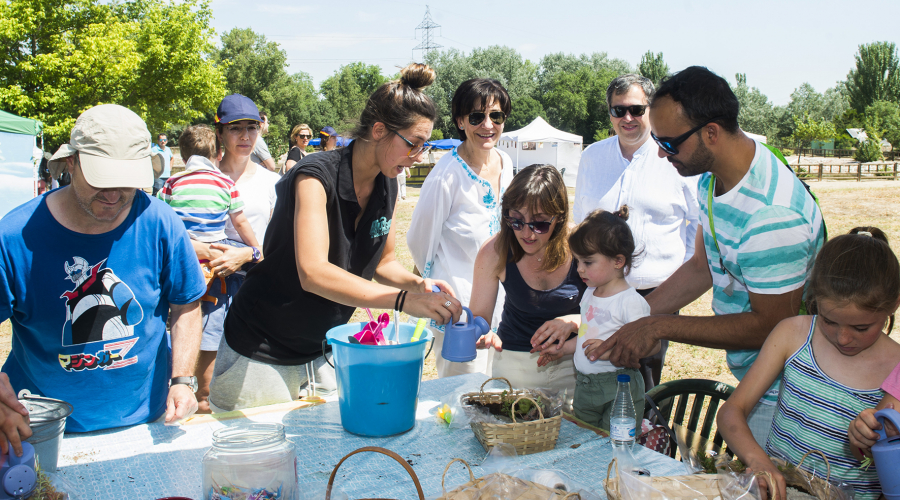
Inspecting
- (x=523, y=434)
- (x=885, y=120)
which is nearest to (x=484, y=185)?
(x=523, y=434)

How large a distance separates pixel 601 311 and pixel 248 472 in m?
1.44

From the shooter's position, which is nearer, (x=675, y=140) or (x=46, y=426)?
(x=46, y=426)

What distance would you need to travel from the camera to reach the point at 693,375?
4.67 m

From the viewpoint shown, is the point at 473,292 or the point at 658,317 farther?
the point at 473,292

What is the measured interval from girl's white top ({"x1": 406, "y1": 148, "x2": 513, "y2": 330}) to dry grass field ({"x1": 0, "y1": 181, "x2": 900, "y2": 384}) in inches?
70.8

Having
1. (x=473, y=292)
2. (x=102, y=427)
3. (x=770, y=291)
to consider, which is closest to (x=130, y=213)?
(x=102, y=427)

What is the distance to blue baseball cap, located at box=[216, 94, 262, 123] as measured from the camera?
149 inches

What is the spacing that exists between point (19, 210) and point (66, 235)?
0.49 ft

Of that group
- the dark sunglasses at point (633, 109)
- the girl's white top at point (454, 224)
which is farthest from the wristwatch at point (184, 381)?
the dark sunglasses at point (633, 109)

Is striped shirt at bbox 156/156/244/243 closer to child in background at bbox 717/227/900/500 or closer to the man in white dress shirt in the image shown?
the man in white dress shirt

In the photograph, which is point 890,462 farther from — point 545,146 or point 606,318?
point 545,146

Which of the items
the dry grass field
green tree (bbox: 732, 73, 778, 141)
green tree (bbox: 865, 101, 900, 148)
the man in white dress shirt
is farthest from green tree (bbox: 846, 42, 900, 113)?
the man in white dress shirt

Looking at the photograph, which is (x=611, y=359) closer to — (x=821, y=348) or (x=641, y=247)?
(x=821, y=348)

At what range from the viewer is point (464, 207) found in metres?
3.14
